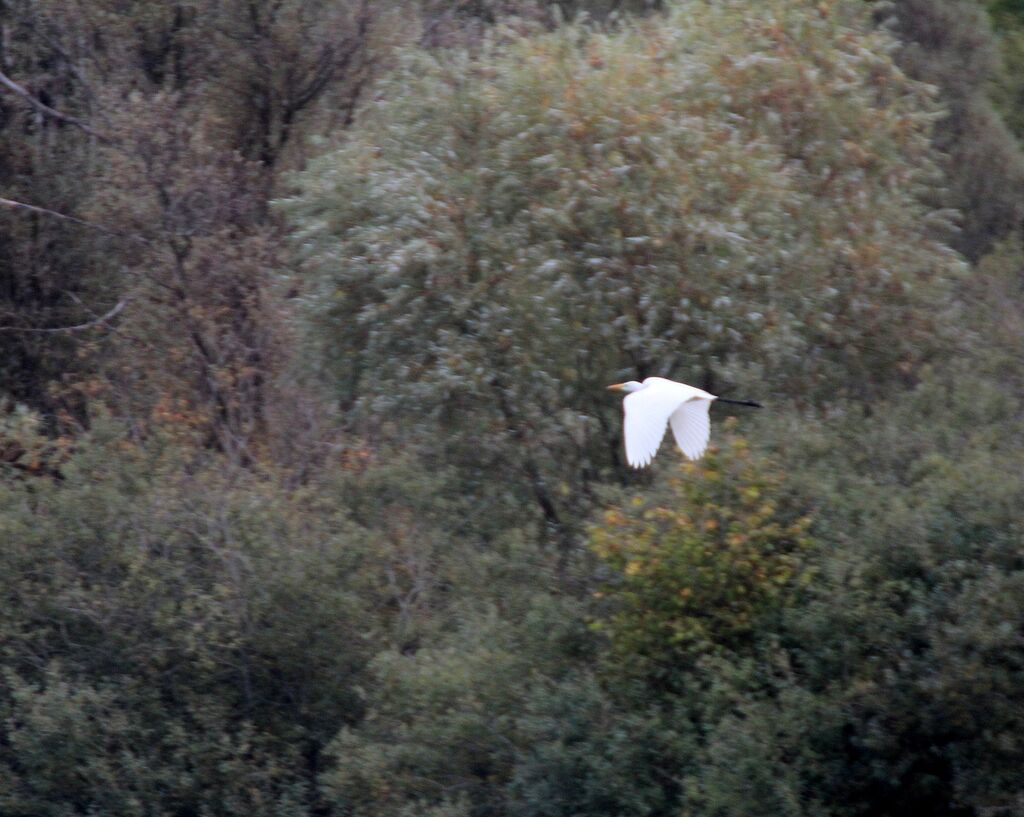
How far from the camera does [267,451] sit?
13.3 meters

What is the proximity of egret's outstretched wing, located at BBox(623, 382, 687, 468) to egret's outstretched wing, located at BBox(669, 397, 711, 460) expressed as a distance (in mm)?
262

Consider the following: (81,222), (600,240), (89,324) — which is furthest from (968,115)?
(89,324)

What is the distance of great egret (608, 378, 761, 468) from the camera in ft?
26.5

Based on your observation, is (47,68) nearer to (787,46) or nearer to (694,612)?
(787,46)

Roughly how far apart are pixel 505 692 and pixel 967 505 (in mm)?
3048

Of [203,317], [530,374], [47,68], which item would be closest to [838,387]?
[530,374]

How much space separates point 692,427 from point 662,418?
0.55m

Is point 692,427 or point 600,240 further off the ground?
point 600,240

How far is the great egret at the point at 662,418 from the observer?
806 centimetres

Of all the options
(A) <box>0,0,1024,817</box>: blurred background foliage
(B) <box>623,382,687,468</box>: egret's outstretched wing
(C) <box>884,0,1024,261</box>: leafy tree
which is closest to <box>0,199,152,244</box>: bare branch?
(A) <box>0,0,1024,817</box>: blurred background foliage

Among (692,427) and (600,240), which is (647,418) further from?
(600,240)

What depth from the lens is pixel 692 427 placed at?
8688mm

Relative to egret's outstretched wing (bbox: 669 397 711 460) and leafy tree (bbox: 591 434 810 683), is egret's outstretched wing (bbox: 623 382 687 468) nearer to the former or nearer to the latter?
egret's outstretched wing (bbox: 669 397 711 460)

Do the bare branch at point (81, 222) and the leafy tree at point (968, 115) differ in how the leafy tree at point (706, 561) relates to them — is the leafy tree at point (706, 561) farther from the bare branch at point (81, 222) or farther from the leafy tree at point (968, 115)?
the leafy tree at point (968, 115)
